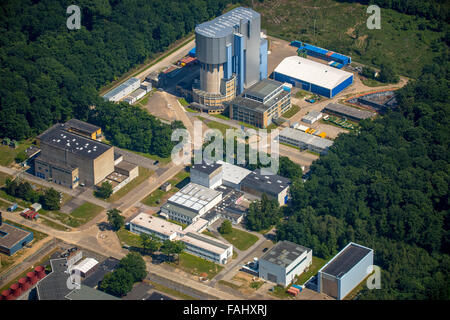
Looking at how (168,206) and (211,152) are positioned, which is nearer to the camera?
(168,206)

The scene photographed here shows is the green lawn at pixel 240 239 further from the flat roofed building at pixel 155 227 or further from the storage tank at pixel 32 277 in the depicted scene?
the storage tank at pixel 32 277

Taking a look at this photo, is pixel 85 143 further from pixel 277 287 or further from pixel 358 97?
pixel 358 97

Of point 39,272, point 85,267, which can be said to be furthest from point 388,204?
point 39,272

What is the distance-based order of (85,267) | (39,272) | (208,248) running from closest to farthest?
1. (39,272)
2. (85,267)
3. (208,248)

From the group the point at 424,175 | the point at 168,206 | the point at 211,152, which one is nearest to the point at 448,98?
the point at 424,175

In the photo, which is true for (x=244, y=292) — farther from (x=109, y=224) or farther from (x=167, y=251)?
(x=109, y=224)

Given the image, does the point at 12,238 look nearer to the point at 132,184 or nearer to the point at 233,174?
the point at 132,184

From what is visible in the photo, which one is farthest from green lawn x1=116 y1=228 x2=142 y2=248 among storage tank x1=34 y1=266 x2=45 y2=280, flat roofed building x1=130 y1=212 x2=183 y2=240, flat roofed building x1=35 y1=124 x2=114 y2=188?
storage tank x1=34 y1=266 x2=45 y2=280

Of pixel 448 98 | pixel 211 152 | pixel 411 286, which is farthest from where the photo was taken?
pixel 448 98

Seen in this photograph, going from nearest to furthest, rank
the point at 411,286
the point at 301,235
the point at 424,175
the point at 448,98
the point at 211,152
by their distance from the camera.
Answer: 1. the point at 411,286
2. the point at 301,235
3. the point at 424,175
4. the point at 211,152
5. the point at 448,98
